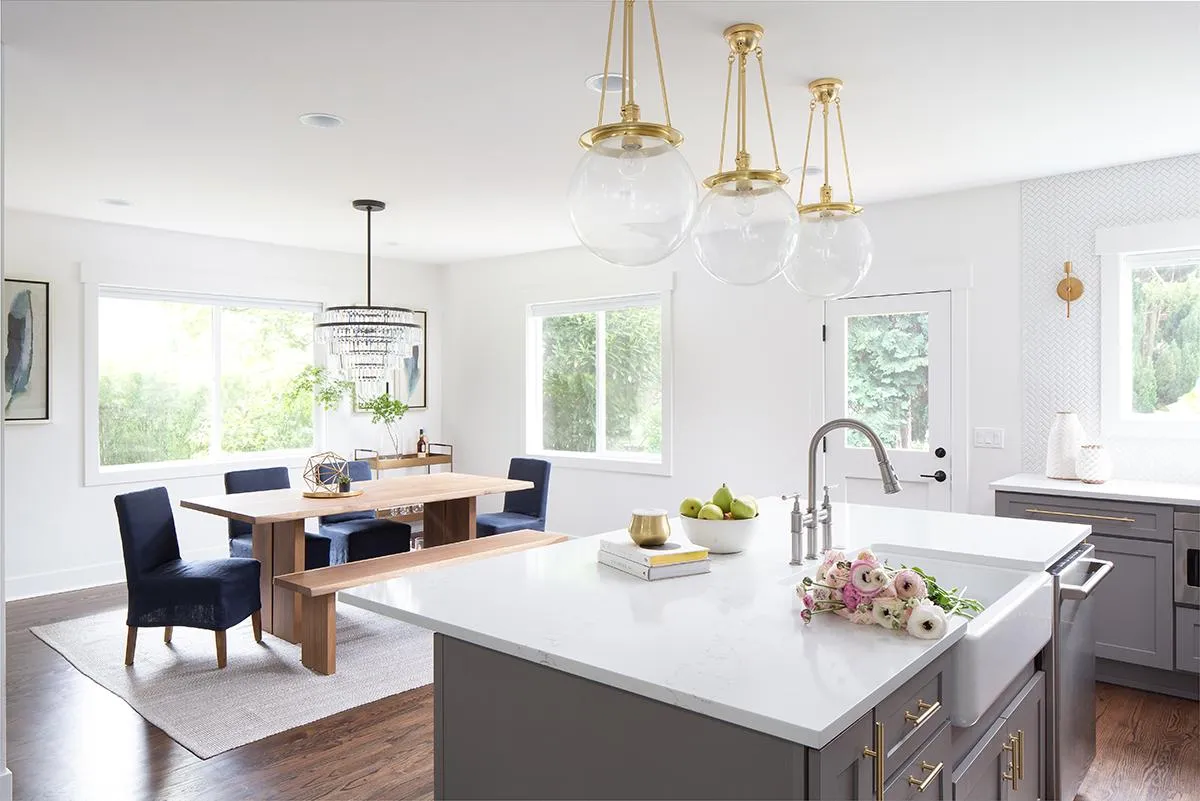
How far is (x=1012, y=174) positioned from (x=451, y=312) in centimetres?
491

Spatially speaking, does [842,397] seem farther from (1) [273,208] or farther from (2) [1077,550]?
(1) [273,208]

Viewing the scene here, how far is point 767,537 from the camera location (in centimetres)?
254

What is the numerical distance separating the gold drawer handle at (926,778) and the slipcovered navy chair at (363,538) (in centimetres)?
385

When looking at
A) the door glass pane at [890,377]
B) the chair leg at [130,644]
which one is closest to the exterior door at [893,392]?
the door glass pane at [890,377]

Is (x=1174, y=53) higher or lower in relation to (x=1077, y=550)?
higher

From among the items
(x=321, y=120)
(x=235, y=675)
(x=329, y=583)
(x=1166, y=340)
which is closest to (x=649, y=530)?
(x=329, y=583)

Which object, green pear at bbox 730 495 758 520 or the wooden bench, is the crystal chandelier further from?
green pear at bbox 730 495 758 520

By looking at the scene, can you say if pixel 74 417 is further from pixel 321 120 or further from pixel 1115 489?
pixel 1115 489

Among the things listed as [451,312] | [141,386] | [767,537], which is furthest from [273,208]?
[767,537]

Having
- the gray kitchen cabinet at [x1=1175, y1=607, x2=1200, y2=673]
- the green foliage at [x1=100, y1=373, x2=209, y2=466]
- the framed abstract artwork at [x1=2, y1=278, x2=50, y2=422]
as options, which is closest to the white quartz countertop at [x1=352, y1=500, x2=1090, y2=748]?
the gray kitchen cabinet at [x1=1175, y1=607, x2=1200, y2=673]

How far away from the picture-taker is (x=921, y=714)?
4.87ft

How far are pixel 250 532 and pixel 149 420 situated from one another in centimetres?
151

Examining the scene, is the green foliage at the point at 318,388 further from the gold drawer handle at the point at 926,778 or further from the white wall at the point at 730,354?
the gold drawer handle at the point at 926,778

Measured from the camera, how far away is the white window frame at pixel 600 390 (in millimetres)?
5934
